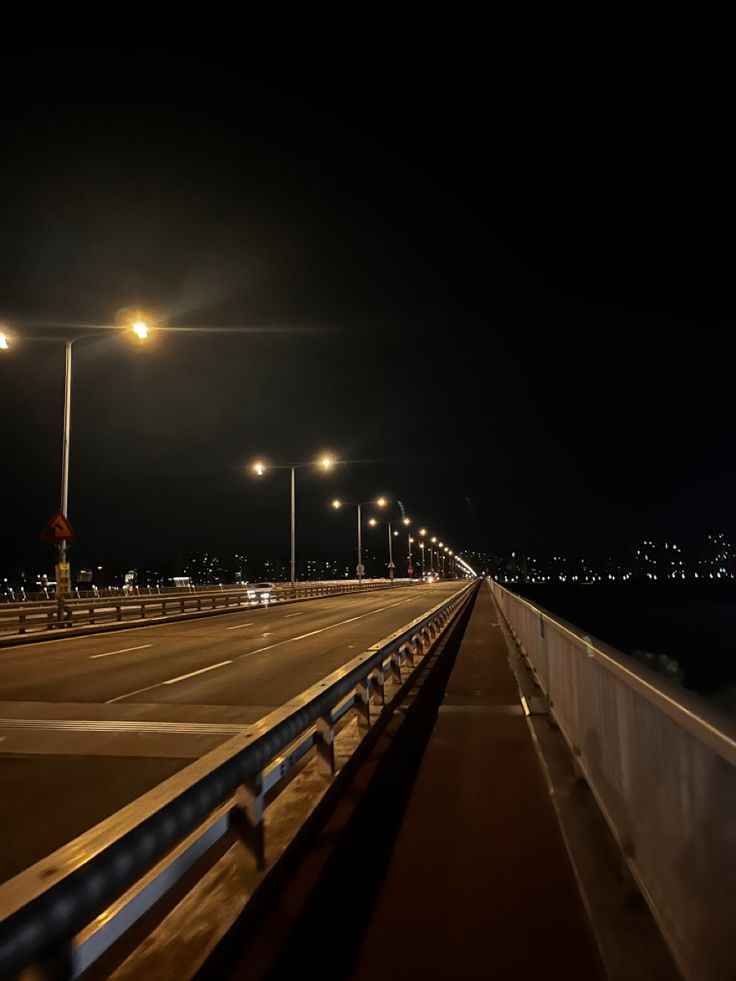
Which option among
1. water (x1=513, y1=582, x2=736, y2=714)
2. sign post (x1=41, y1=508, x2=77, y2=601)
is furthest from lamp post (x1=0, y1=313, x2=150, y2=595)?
water (x1=513, y1=582, x2=736, y2=714)

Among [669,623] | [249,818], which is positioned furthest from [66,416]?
[669,623]

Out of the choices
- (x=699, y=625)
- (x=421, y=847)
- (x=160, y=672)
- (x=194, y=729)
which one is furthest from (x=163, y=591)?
(x=699, y=625)

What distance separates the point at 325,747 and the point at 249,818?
2348mm

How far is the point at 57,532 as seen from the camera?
23578 millimetres

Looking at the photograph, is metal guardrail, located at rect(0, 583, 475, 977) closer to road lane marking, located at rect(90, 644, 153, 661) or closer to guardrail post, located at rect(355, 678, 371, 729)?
guardrail post, located at rect(355, 678, 371, 729)

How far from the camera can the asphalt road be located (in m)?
6.25

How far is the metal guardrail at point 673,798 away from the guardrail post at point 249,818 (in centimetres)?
226

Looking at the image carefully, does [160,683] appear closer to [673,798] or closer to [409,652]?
[409,652]

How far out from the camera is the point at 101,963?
3.54 meters

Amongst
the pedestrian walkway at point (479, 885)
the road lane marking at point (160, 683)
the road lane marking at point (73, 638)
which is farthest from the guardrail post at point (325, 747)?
the road lane marking at point (73, 638)

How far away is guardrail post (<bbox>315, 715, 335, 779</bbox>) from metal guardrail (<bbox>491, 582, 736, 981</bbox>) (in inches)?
90.5

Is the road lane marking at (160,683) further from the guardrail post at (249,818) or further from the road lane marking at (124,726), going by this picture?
the guardrail post at (249,818)

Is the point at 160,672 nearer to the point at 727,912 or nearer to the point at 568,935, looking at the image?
the point at 568,935

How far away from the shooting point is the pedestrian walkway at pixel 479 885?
12.5 feet
